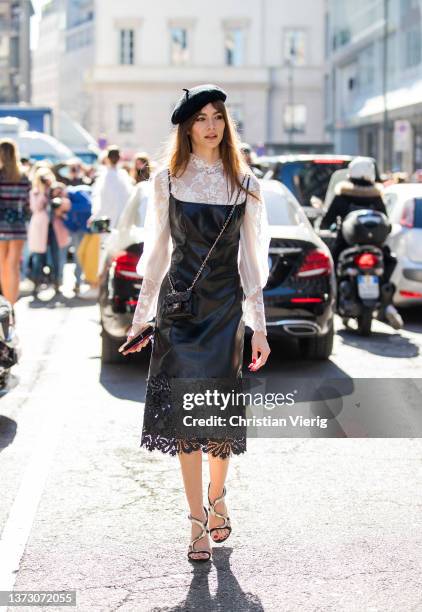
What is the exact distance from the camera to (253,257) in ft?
17.1

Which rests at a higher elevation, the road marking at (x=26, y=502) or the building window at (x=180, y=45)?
the building window at (x=180, y=45)

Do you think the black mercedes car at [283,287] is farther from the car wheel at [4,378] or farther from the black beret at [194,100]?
the black beret at [194,100]

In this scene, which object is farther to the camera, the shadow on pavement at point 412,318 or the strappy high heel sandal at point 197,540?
the shadow on pavement at point 412,318

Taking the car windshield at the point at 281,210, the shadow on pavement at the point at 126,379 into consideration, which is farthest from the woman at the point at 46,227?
the shadow on pavement at the point at 126,379

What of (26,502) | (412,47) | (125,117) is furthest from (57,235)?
(125,117)

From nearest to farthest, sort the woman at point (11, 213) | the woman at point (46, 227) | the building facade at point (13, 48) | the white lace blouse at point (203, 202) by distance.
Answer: the white lace blouse at point (203, 202) < the woman at point (11, 213) < the woman at point (46, 227) < the building facade at point (13, 48)

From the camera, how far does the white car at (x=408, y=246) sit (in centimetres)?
1394

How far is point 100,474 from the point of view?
22.0 feet

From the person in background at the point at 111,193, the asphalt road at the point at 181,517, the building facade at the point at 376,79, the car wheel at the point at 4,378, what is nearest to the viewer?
the asphalt road at the point at 181,517

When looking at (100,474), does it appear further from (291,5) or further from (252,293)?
(291,5)

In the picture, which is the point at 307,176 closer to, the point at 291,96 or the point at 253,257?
the point at 253,257

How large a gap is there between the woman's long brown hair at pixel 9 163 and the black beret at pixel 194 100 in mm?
7854

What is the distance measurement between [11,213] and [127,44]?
6312 centimetres

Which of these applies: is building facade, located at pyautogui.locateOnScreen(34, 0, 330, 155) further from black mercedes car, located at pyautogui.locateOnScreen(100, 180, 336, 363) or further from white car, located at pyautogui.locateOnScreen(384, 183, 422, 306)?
black mercedes car, located at pyautogui.locateOnScreen(100, 180, 336, 363)
